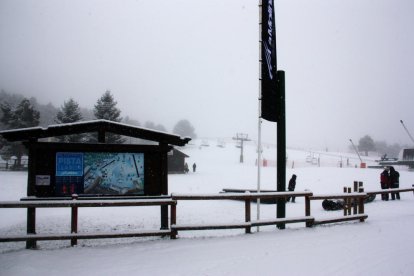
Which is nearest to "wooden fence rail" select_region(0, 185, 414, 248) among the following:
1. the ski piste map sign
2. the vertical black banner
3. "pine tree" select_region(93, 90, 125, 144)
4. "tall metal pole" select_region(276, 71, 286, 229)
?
"tall metal pole" select_region(276, 71, 286, 229)

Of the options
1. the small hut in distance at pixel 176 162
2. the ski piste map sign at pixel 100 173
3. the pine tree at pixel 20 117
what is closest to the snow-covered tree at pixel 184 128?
the pine tree at pixel 20 117

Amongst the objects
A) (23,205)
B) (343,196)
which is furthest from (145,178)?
A: (343,196)

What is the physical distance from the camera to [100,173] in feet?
31.0

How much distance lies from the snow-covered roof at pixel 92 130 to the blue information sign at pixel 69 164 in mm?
608

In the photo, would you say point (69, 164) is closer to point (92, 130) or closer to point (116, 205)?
point (92, 130)

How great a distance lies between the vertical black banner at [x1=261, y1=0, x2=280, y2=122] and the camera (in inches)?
385

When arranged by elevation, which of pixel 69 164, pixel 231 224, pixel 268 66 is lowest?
pixel 231 224

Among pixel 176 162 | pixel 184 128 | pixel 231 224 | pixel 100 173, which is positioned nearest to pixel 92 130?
pixel 100 173

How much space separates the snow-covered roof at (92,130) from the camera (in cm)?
877

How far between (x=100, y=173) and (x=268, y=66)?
5.80 m

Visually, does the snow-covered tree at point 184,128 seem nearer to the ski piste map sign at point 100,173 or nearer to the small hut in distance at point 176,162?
the small hut in distance at point 176,162

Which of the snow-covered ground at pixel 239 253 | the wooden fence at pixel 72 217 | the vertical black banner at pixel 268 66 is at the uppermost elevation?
the vertical black banner at pixel 268 66

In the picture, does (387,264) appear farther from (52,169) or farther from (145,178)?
(52,169)

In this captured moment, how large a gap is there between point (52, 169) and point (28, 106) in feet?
145
